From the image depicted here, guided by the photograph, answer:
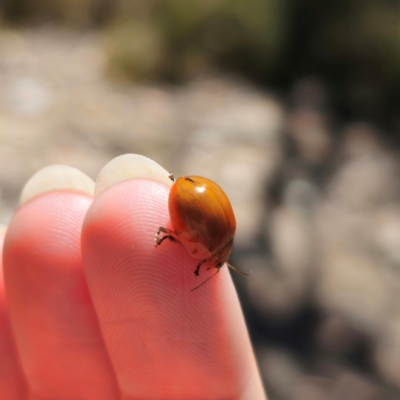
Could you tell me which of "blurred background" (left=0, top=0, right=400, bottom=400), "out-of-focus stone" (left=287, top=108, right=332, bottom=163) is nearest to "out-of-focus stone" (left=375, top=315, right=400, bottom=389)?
"blurred background" (left=0, top=0, right=400, bottom=400)

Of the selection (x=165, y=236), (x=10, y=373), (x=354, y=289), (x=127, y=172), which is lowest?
(x=10, y=373)

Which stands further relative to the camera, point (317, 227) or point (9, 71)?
point (9, 71)

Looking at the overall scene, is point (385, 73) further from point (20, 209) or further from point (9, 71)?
point (20, 209)

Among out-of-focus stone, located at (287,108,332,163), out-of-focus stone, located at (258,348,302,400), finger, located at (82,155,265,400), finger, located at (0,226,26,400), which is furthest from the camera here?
out-of-focus stone, located at (287,108,332,163)

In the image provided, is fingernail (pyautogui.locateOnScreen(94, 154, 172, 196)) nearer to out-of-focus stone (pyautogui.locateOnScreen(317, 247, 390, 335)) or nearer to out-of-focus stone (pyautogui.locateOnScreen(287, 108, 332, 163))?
out-of-focus stone (pyautogui.locateOnScreen(317, 247, 390, 335))

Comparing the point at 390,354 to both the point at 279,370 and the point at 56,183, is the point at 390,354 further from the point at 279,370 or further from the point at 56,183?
the point at 56,183

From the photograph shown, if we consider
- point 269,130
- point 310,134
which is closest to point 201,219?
point 269,130

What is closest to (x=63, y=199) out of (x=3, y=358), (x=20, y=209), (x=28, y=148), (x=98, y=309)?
(x=20, y=209)
